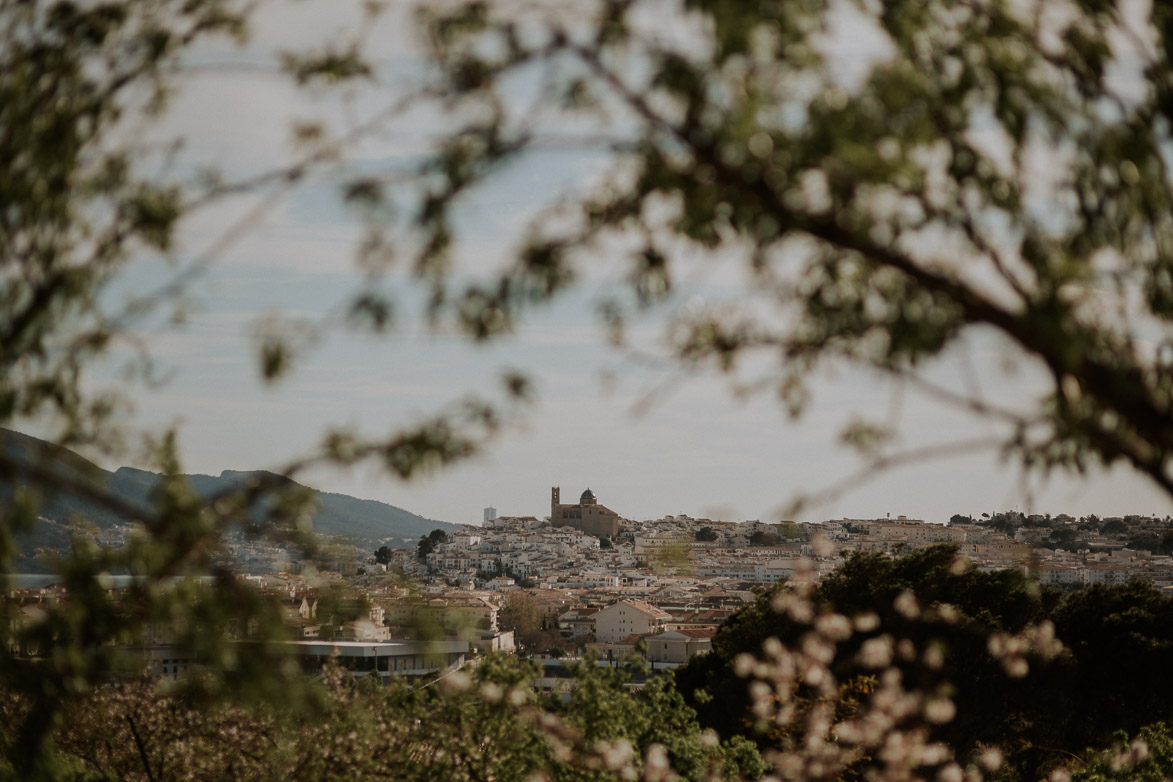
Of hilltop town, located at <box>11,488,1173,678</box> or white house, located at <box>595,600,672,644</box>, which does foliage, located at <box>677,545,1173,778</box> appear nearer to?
hilltop town, located at <box>11,488,1173,678</box>

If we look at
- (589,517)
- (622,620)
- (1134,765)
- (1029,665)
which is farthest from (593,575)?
(1134,765)

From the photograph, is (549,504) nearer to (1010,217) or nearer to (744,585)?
(744,585)

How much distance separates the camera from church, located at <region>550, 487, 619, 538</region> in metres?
131

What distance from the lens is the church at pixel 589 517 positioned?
131125mm

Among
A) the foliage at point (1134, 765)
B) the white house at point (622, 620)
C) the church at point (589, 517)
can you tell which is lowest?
the white house at point (622, 620)

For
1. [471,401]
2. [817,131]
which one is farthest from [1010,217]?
[471,401]

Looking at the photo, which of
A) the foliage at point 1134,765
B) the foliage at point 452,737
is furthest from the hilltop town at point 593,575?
the foliage at point 1134,765

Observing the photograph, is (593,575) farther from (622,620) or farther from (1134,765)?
(1134,765)

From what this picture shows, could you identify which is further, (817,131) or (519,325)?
(519,325)

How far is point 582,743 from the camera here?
6.45m

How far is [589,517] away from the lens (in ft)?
436

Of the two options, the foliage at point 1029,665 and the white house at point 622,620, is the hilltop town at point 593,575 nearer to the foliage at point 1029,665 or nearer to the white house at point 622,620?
the white house at point 622,620

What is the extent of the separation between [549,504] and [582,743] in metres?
138

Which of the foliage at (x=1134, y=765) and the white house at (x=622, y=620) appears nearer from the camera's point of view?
the foliage at (x=1134, y=765)
